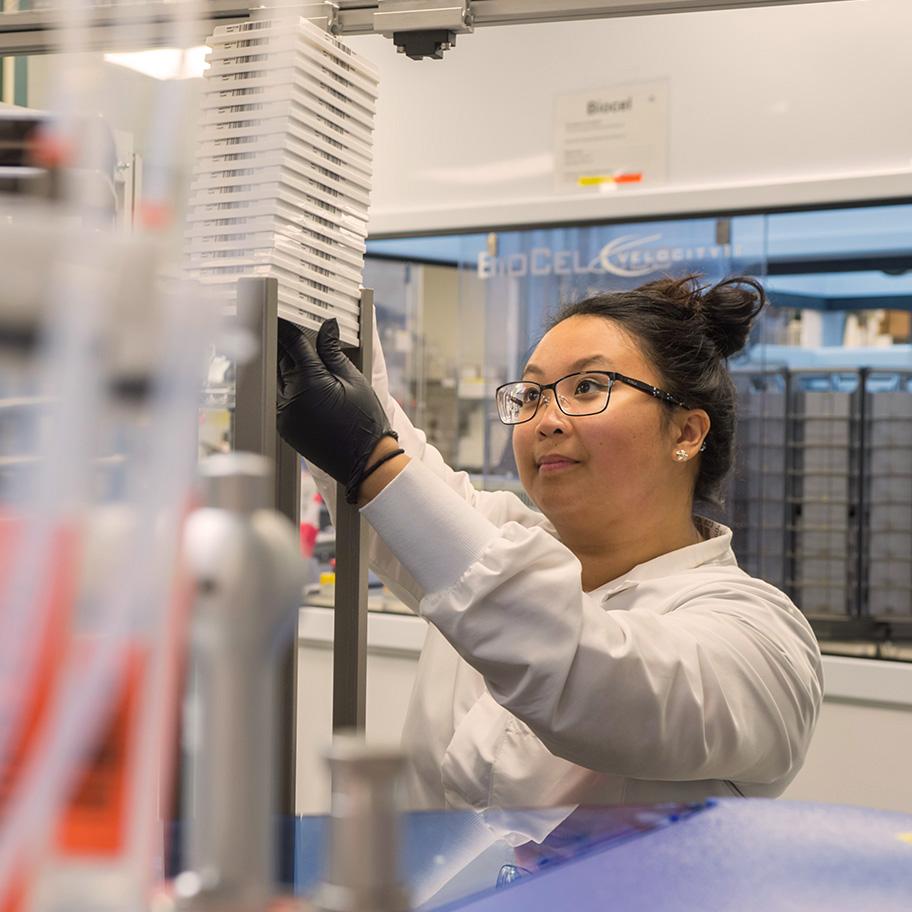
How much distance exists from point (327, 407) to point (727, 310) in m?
0.90

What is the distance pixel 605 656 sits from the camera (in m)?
1.33

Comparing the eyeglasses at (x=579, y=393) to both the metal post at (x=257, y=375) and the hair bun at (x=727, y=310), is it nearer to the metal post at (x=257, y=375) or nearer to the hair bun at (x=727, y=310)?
the hair bun at (x=727, y=310)

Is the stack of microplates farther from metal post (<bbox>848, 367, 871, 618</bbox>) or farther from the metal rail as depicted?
metal post (<bbox>848, 367, 871, 618</bbox>)

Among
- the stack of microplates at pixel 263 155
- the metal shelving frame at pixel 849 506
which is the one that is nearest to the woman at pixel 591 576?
the stack of microplates at pixel 263 155

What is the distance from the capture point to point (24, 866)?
0.34m

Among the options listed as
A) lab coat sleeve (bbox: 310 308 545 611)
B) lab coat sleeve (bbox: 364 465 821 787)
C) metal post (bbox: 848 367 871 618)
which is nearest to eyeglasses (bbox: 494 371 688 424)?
lab coat sleeve (bbox: 310 308 545 611)

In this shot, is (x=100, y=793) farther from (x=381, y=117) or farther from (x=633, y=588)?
(x=381, y=117)

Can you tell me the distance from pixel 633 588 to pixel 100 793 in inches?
56.9

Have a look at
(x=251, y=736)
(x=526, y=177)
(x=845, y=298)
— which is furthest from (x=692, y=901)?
(x=526, y=177)

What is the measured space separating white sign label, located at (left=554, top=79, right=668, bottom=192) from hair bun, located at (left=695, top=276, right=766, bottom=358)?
162 cm

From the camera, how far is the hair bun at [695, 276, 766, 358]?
6.37ft

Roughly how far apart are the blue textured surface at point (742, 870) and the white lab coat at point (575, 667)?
0.63 ft

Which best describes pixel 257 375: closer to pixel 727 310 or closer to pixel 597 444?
pixel 597 444

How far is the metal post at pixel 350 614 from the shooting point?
1359 mm
